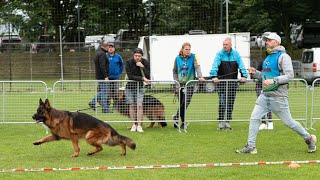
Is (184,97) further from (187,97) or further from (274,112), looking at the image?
(274,112)

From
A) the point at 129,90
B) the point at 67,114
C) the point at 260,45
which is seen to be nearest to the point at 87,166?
the point at 67,114

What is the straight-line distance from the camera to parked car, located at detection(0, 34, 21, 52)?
28.2 m

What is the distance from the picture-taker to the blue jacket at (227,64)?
10352 millimetres

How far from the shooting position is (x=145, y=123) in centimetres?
1157

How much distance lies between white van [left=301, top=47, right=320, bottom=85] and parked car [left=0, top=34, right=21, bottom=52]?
50.9 feet

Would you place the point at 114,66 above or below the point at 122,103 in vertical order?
above

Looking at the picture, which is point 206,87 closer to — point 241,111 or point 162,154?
point 241,111

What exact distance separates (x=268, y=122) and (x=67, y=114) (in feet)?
15.7

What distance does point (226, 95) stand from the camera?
10.4m

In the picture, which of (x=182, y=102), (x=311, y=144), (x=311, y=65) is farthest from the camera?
(x=311, y=65)

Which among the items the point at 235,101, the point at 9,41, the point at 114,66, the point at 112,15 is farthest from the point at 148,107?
the point at 112,15

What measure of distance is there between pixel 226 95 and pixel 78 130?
376cm

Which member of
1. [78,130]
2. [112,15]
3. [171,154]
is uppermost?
[112,15]

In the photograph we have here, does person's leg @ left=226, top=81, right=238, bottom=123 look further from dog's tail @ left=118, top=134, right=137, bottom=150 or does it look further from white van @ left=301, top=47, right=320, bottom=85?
white van @ left=301, top=47, right=320, bottom=85
